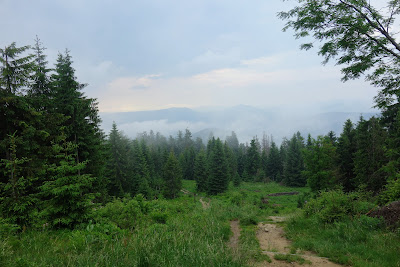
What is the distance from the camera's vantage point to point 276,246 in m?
7.04

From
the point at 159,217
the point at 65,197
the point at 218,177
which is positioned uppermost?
the point at 65,197

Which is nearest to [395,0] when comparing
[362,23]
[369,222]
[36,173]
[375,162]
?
[362,23]

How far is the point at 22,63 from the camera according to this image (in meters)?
11.3

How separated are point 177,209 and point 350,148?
1212 inches

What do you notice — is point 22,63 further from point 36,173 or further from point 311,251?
point 311,251

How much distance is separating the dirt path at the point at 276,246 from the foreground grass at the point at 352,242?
32cm

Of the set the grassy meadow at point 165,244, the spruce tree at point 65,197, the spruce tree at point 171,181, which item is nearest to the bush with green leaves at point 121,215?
the grassy meadow at point 165,244

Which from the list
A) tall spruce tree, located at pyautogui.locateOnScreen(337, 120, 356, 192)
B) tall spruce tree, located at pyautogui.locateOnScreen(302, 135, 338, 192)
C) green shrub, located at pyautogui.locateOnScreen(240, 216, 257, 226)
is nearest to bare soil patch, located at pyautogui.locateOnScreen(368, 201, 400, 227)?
green shrub, located at pyautogui.locateOnScreen(240, 216, 257, 226)

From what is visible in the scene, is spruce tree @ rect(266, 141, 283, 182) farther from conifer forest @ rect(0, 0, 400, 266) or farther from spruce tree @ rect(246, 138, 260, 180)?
conifer forest @ rect(0, 0, 400, 266)

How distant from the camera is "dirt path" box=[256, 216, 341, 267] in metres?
5.23

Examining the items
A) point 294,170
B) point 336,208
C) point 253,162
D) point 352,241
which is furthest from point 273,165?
point 352,241

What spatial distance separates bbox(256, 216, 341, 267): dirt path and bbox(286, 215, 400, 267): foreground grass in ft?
1.04

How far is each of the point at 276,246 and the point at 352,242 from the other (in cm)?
243

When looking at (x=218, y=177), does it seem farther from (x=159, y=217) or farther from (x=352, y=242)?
(x=352, y=242)
